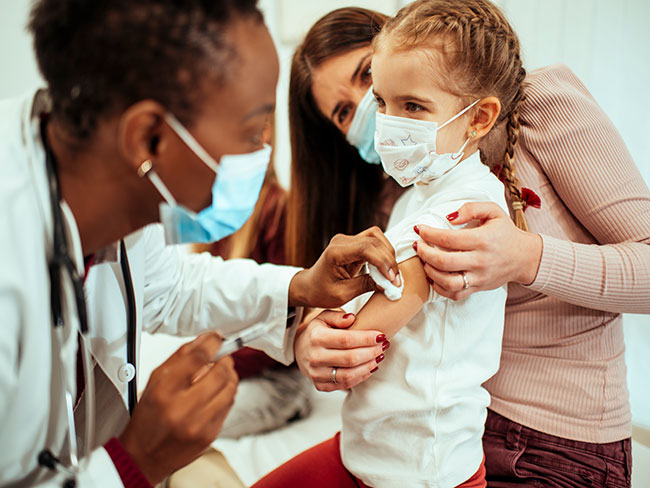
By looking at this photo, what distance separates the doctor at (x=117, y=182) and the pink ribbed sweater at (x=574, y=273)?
2.24ft

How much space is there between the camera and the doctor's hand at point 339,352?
3.58 ft

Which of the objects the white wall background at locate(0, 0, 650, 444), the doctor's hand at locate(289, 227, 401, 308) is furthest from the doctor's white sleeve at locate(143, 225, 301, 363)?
the white wall background at locate(0, 0, 650, 444)

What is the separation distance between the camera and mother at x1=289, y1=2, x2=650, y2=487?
45.0 inches

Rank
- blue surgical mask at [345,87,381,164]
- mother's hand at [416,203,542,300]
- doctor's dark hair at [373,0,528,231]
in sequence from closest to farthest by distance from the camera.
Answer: mother's hand at [416,203,542,300]
doctor's dark hair at [373,0,528,231]
blue surgical mask at [345,87,381,164]

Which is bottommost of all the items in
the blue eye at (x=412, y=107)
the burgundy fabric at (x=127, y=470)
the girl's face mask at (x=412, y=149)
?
the burgundy fabric at (x=127, y=470)

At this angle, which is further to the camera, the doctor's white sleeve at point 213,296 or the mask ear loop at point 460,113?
the doctor's white sleeve at point 213,296

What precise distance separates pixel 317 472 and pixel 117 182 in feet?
2.75

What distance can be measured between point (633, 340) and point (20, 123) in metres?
2.04

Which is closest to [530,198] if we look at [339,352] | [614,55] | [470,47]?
[470,47]

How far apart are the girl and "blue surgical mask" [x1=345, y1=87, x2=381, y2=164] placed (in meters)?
0.34

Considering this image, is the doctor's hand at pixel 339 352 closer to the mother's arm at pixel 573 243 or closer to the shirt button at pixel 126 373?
the mother's arm at pixel 573 243

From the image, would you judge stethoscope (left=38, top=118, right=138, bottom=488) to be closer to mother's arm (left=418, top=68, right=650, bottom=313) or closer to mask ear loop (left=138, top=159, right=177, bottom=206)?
mask ear loop (left=138, top=159, right=177, bottom=206)

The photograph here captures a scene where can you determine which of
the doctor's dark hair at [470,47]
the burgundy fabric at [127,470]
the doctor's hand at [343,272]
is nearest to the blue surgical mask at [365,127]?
the doctor's dark hair at [470,47]

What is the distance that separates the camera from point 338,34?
1.67 m
